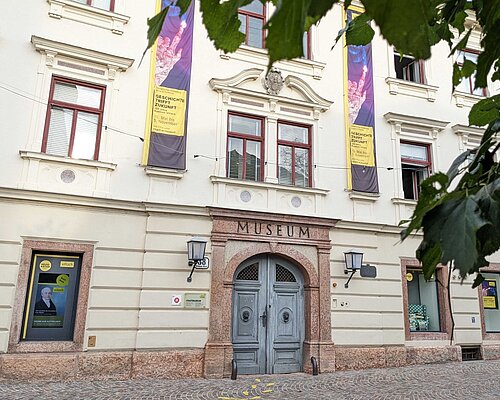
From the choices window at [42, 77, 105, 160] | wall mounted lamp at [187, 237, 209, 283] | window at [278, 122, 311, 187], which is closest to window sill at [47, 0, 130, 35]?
window at [42, 77, 105, 160]

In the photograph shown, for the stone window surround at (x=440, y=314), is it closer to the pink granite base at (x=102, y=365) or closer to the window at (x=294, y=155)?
the window at (x=294, y=155)

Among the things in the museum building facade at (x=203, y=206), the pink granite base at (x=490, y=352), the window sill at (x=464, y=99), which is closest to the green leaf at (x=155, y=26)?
the museum building facade at (x=203, y=206)

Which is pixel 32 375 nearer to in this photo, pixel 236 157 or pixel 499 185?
pixel 236 157

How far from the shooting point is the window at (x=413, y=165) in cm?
1209

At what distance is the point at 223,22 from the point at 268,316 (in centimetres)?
958

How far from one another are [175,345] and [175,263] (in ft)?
5.38

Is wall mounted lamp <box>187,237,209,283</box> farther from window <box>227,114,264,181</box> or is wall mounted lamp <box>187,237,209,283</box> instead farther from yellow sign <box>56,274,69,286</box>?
yellow sign <box>56,274,69,286</box>

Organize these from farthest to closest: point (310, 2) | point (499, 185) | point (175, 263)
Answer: point (175, 263)
point (499, 185)
point (310, 2)

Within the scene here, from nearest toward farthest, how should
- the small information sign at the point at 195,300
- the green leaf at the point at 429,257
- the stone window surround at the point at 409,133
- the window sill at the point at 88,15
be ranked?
1. the green leaf at the point at 429,257
2. the small information sign at the point at 195,300
3. the window sill at the point at 88,15
4. the stone window surround at the point at 409,133

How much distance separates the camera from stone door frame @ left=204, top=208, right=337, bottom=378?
934 centimetres

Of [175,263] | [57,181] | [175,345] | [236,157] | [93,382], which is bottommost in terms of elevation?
[93,382]

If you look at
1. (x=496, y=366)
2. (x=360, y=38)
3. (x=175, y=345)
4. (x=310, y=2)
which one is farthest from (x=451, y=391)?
(x=310, y=2)

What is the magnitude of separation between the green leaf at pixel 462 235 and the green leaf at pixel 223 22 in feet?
2.06

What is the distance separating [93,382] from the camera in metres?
8.23
